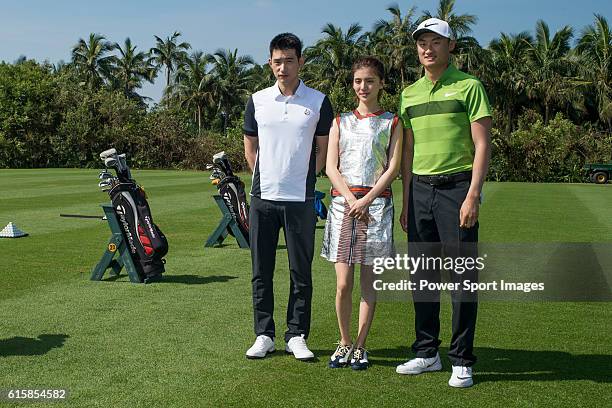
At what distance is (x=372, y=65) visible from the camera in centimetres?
471

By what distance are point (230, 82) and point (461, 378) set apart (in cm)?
7145

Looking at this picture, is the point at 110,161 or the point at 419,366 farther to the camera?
the point at 110,161

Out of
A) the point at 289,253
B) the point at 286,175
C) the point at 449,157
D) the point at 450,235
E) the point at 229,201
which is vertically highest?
the point at 449,157

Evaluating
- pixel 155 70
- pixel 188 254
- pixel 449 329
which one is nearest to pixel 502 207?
pixel 188 254

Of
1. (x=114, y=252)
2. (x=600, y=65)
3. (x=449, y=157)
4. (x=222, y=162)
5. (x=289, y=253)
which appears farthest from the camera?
(x=600, y=65)

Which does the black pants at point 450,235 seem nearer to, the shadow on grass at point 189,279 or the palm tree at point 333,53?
the shadow on grass at point 189,279

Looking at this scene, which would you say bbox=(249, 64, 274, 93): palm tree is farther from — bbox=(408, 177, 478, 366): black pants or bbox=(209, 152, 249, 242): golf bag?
bbox=(408, 177, 478, 366): black pants

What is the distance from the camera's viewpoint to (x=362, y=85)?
4.69m

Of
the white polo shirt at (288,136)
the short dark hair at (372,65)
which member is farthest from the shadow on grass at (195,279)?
the short dark hair at (372,65)

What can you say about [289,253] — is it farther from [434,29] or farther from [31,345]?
[31,345]

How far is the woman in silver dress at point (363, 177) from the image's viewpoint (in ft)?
15.3

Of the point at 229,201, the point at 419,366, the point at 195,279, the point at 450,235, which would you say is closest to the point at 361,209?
the point at 450,235

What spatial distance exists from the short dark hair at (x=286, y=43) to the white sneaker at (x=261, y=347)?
78.3 inches

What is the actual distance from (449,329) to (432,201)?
6.19ft
